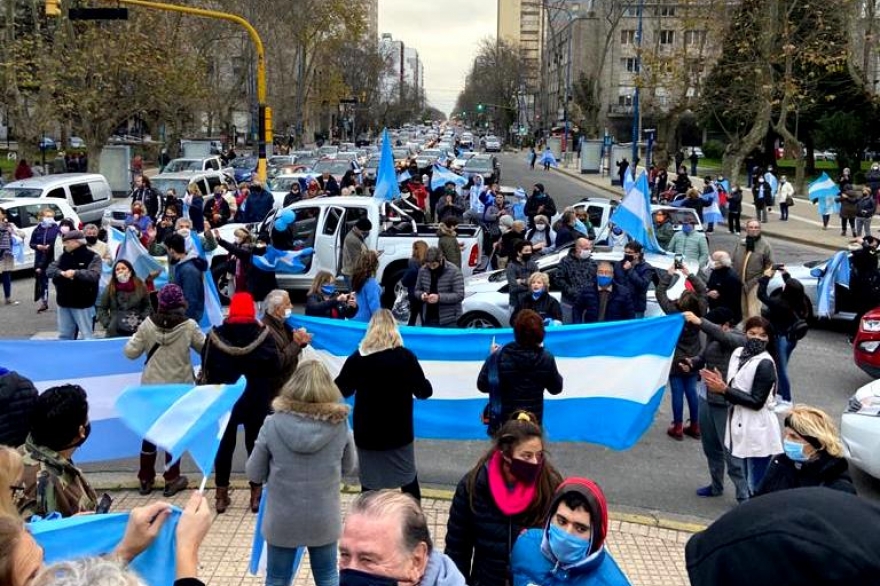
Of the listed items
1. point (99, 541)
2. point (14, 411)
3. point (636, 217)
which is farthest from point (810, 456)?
point (636, 217)

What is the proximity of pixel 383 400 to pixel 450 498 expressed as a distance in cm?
178

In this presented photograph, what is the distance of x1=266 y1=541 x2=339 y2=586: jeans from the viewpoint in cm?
535

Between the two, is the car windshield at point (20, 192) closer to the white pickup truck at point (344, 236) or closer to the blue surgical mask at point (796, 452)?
the white pickup truck at point (344, 236)

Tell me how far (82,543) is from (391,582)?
165 centimetres

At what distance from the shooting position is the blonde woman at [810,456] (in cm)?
507

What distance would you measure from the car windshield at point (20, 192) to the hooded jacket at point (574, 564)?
21.1m

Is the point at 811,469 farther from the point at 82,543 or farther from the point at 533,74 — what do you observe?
the point at 533,74

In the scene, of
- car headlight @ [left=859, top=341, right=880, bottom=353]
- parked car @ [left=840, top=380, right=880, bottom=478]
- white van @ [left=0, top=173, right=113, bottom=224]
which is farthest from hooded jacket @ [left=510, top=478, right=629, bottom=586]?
white van @ [left=0, top=173, right=113, bottom=224]

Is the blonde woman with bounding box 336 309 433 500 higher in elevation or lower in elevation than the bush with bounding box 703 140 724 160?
lower

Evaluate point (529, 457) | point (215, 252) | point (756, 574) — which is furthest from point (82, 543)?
point (215, 252)

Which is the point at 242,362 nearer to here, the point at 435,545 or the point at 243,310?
the point at 243,310

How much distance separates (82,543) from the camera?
4043 mm

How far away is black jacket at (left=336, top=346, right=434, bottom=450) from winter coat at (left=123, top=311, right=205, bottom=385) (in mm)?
1754

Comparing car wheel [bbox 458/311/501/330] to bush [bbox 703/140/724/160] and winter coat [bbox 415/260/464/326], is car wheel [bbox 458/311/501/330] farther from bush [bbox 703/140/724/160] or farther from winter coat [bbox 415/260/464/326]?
bush [bbox 703/140/724/160]
